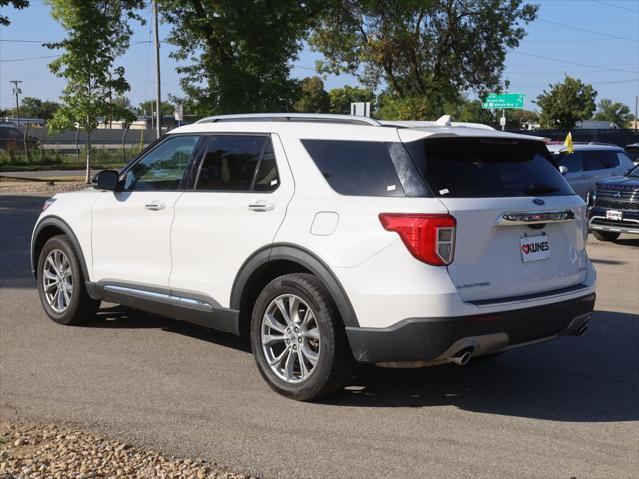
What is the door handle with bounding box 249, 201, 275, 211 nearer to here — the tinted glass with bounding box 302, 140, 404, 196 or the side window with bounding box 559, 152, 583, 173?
the tinted glass with bounding box 302, 140, 404, 196

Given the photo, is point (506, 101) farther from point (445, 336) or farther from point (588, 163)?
point (445, 336)

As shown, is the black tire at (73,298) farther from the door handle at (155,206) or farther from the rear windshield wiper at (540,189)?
the rear windshield wiper at (540,189)

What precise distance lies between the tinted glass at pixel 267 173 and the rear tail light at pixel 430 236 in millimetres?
1182

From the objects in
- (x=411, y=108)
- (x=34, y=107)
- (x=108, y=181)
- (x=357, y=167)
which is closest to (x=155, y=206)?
(x=108, y=181)

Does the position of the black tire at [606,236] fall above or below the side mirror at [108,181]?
below

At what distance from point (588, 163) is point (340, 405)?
46.2 ft

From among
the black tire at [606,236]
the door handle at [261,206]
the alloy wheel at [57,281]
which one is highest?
the door handle at [261,206]

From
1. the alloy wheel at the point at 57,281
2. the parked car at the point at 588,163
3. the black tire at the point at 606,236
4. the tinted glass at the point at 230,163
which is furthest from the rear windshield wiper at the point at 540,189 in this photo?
the parked car at the point at 588,163

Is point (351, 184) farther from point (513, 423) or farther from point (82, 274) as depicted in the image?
point (82, 274)

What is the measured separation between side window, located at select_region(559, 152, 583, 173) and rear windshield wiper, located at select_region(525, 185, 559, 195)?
12440mm

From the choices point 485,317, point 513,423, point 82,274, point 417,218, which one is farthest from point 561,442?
point 82,274

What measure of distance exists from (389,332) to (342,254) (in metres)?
0.56

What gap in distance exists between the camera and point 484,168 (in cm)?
519

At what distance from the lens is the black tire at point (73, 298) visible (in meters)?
7.11
